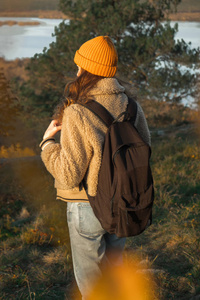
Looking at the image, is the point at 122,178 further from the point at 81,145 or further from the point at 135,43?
the point at 135,43

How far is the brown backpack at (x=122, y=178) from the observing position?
1674 millimetres

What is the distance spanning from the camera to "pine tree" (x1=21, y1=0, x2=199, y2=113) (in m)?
11.2

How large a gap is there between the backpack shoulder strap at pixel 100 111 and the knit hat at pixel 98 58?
0.19 m

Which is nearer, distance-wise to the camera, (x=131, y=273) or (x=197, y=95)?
(x=131, y=273)

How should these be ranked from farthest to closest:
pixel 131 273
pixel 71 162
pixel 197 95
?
1. pixel 197 95
2. pixel 131 273
3. pixel 71 162

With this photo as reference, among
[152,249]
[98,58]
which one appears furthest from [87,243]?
[152,249]

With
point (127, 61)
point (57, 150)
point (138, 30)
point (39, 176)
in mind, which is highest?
point (57, 150)

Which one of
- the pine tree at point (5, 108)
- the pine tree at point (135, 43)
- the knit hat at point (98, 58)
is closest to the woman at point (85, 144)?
the knit hat at point (98, 58)

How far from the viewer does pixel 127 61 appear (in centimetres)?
1178

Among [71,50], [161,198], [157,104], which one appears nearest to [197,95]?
[157,104]

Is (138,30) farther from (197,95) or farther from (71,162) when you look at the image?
(71,162)

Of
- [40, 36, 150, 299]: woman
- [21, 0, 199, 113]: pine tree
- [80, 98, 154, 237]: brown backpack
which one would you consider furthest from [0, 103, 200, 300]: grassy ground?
[21, 0, 199, 113]: pine tree

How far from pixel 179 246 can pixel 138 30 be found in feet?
34.2

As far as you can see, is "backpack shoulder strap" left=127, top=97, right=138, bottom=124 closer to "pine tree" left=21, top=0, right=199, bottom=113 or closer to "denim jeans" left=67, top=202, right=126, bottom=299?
"denim jeans" left=67, top=202, right=126, bottom=299
